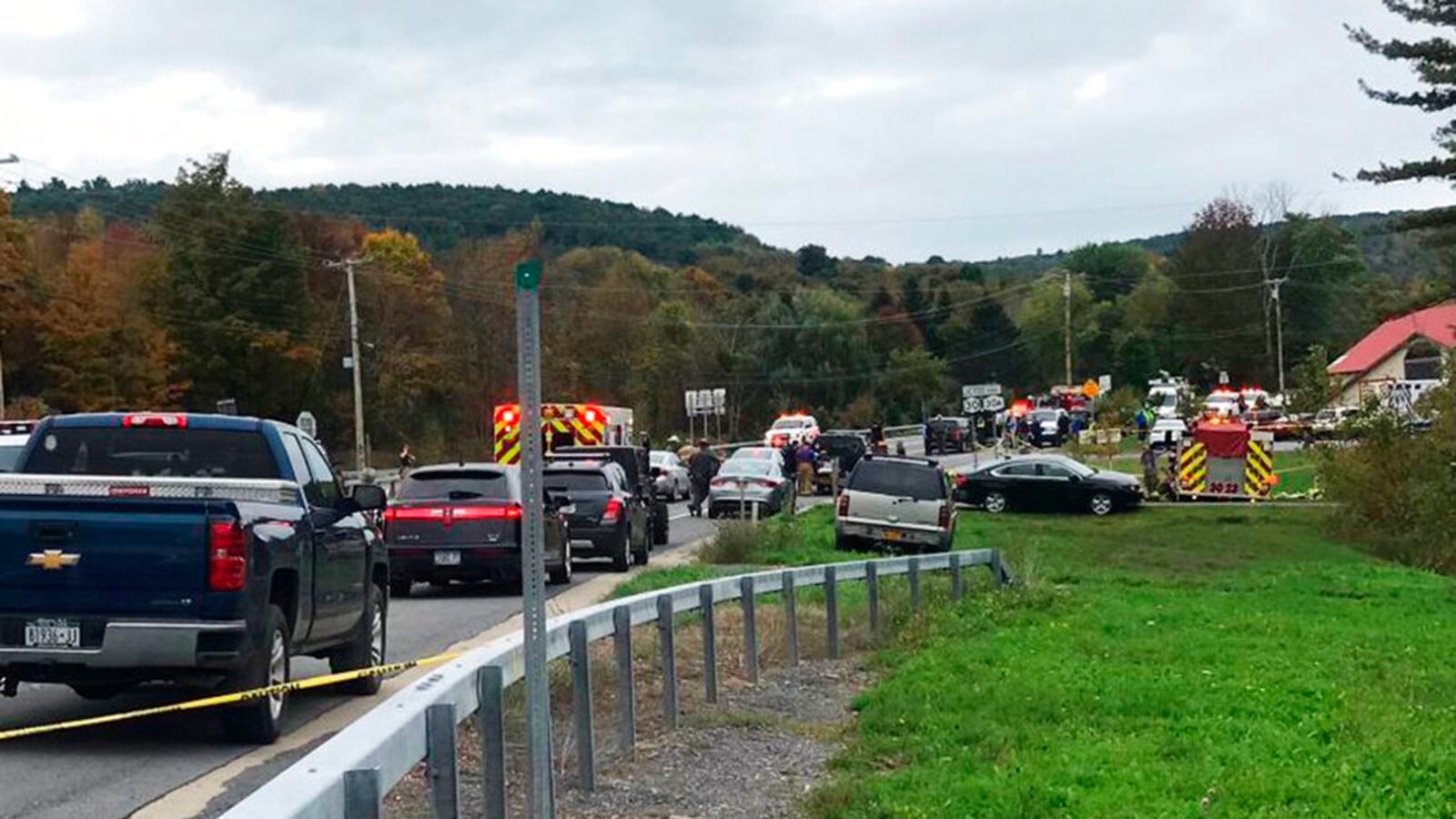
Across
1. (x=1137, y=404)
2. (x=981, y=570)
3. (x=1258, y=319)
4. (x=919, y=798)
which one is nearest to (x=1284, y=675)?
(x=919, y=798)

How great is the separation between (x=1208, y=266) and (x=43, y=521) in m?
108

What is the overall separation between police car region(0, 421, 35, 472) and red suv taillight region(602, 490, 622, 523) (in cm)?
774

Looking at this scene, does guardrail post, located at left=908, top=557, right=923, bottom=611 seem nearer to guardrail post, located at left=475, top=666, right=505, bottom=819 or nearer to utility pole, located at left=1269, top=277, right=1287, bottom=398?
guardrail post, located at left=475, top=666, right=505, bottom=819

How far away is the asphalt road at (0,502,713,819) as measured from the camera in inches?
344

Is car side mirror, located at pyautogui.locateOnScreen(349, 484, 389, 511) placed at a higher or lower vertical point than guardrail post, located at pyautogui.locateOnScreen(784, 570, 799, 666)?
higher

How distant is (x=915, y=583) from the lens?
681 inches

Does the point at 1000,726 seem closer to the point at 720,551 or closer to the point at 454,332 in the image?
the point at 720,551

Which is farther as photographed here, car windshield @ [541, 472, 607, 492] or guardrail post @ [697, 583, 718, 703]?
car windshield @ [541, 472, 607, 492]

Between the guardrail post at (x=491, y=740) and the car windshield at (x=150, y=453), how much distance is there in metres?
4.74

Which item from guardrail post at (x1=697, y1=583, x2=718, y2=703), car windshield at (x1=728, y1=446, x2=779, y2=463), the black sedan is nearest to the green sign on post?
guardrail post at (x1=697, y1=583, x2=718, y2=703)

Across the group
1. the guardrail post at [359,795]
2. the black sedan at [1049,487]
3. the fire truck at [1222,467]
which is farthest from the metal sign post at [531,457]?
the fire truck at [1222,467]

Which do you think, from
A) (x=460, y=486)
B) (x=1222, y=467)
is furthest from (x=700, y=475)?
(x=460, y=486)

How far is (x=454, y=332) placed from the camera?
259 ft

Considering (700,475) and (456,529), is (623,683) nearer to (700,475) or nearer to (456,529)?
(456,529)
